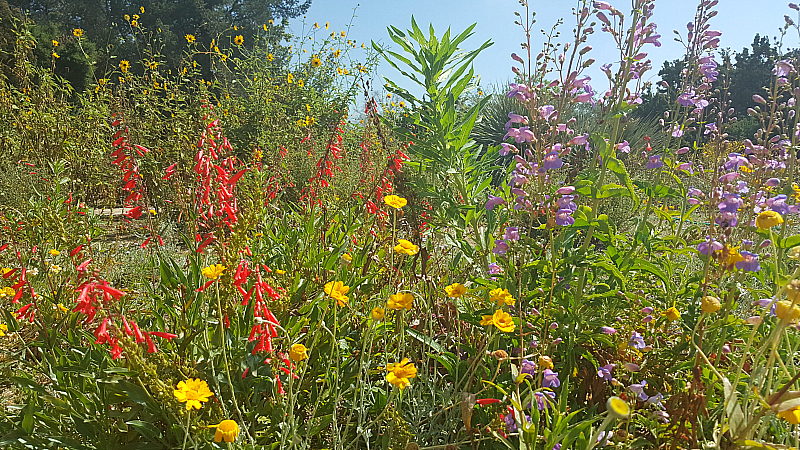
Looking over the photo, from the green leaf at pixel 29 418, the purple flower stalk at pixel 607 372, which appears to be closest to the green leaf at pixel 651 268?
the purple flower stalk at pixel 607 372

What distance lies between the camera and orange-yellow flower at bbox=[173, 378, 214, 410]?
3.35 ft

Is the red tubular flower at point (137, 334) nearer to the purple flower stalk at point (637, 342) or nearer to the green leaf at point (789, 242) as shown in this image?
the purple flower stalk at point (637, 342)

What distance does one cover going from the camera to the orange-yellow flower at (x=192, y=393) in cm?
102

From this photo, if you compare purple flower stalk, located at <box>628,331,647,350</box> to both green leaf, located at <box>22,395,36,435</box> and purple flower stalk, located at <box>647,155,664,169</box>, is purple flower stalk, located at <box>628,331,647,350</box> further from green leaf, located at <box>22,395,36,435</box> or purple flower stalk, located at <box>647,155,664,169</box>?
green leaf, located at <box>22,395,36,435</box>

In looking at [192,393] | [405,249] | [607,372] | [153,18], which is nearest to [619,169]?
[607,372]

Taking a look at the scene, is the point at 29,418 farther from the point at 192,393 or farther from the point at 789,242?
the point at 789,242

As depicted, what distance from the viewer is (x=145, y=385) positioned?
4.32ft

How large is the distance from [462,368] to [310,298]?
774mm

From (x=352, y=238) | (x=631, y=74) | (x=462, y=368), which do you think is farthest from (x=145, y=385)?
(x=631, y=74)

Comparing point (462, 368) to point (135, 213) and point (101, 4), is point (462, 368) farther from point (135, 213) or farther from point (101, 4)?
point (101, 4)

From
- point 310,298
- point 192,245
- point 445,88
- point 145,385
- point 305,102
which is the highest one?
point 305,102

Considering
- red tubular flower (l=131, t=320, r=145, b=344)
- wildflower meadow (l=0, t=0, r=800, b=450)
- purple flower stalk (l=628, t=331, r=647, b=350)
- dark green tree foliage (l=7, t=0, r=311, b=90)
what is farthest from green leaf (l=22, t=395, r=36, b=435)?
dark green tree foliage (l=7, t=0, r=311, b=90)

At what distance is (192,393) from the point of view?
3.44 ft

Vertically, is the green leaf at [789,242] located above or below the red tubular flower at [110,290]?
above
